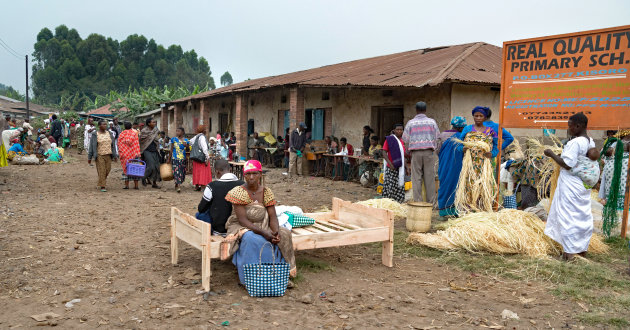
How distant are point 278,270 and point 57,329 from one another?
1679 millimetres

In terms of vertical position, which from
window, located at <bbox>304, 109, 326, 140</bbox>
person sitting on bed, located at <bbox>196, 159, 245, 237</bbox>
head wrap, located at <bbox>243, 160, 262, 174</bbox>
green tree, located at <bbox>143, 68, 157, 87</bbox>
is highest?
green tree, located at <bbox>143, 68, 157, 87</bbox>

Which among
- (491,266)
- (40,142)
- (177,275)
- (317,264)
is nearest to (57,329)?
(177,275)

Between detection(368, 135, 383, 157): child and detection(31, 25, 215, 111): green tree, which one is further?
detection(31, 25, 215, 111): green tree

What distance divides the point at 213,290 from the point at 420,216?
10.5 ft

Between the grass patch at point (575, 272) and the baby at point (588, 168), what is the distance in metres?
0.88

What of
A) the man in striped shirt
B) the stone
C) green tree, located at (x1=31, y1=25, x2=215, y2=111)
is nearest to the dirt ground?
the stone

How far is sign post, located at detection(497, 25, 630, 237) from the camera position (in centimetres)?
586

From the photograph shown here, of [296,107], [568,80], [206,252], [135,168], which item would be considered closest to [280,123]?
[296,107]

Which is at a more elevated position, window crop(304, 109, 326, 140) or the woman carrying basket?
window crop(304, 109, 326, 140)

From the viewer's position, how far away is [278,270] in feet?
13.4

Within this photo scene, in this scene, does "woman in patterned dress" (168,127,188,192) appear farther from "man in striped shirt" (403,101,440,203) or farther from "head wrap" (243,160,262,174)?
"head wrap" (243,160,262,174)

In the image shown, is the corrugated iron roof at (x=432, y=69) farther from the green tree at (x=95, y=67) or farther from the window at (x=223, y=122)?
the green tree at (x=95, y=67)

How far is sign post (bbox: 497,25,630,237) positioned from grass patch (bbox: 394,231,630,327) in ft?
4.50

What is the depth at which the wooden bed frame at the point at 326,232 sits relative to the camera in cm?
411
